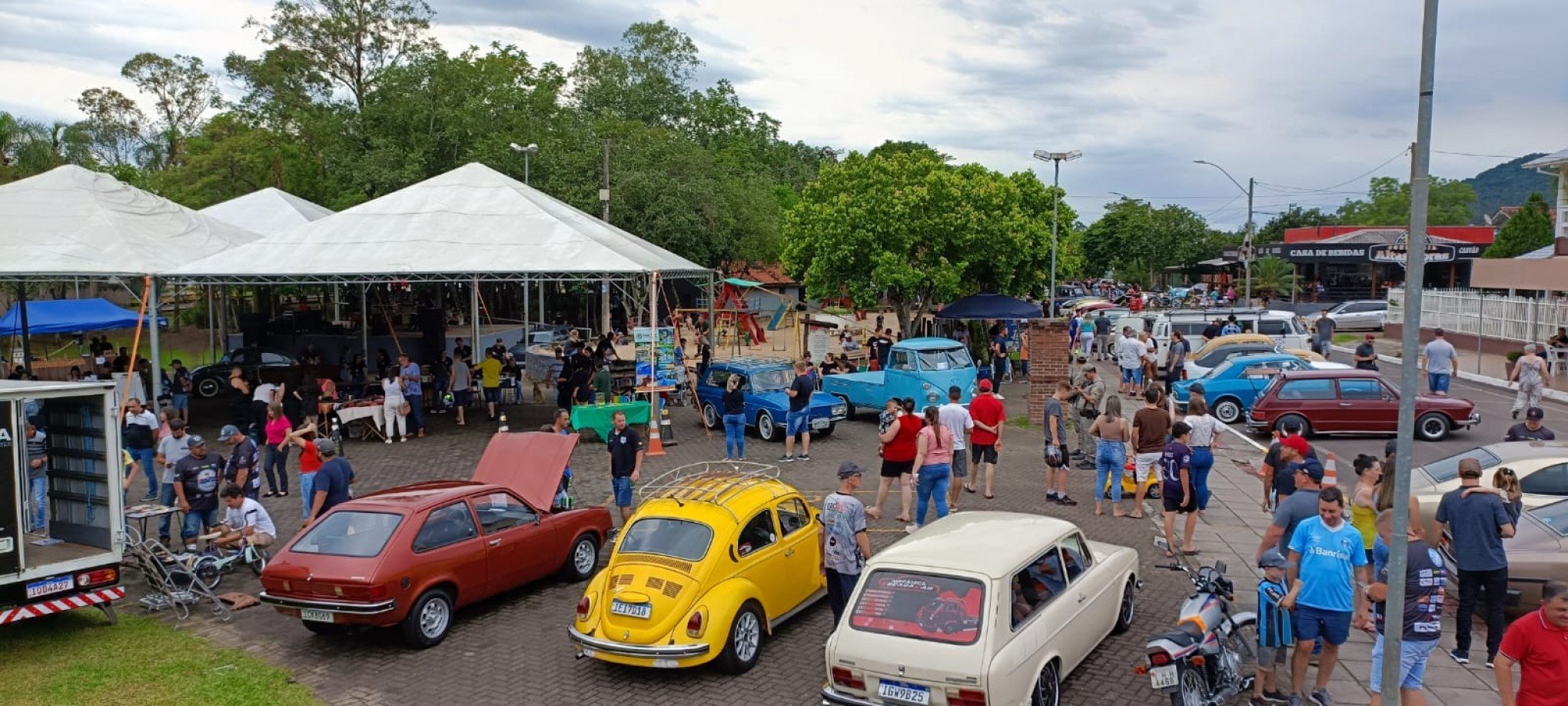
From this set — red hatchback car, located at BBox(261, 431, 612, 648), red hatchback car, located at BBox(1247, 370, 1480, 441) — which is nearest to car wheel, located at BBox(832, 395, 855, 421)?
red hatchback car, located at BBox(1247, 370, 1480, 441)

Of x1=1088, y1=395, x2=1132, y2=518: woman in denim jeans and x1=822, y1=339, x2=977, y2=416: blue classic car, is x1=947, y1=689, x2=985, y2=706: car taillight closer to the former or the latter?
x1=1088, y1=395, x2=1132, y2=518: woman in denim jeans

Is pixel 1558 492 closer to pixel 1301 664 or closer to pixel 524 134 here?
pixel 1301 664

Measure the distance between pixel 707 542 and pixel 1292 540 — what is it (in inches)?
177

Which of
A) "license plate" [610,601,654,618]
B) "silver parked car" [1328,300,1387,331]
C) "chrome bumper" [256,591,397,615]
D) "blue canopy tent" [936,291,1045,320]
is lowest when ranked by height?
"chrome bumper" [256,591,397,615]

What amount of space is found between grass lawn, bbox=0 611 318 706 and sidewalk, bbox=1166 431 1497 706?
28.1 ft

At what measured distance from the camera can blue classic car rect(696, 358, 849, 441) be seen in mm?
19641

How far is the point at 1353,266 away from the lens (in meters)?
58.8

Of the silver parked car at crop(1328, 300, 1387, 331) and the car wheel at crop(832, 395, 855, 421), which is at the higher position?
the silver parked car at crop(1328, 300, 1387, 331)

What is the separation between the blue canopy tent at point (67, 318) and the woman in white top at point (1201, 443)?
27.8 m

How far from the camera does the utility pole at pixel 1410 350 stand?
602 centimetres

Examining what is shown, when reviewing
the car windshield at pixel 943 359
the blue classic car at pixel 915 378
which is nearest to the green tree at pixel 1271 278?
the car windshield at pixel 943 359

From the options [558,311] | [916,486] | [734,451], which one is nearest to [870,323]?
[558,311]

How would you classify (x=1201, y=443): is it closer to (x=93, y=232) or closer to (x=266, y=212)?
(x=93, y=232)

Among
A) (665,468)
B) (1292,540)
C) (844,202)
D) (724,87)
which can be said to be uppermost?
(724,87)
